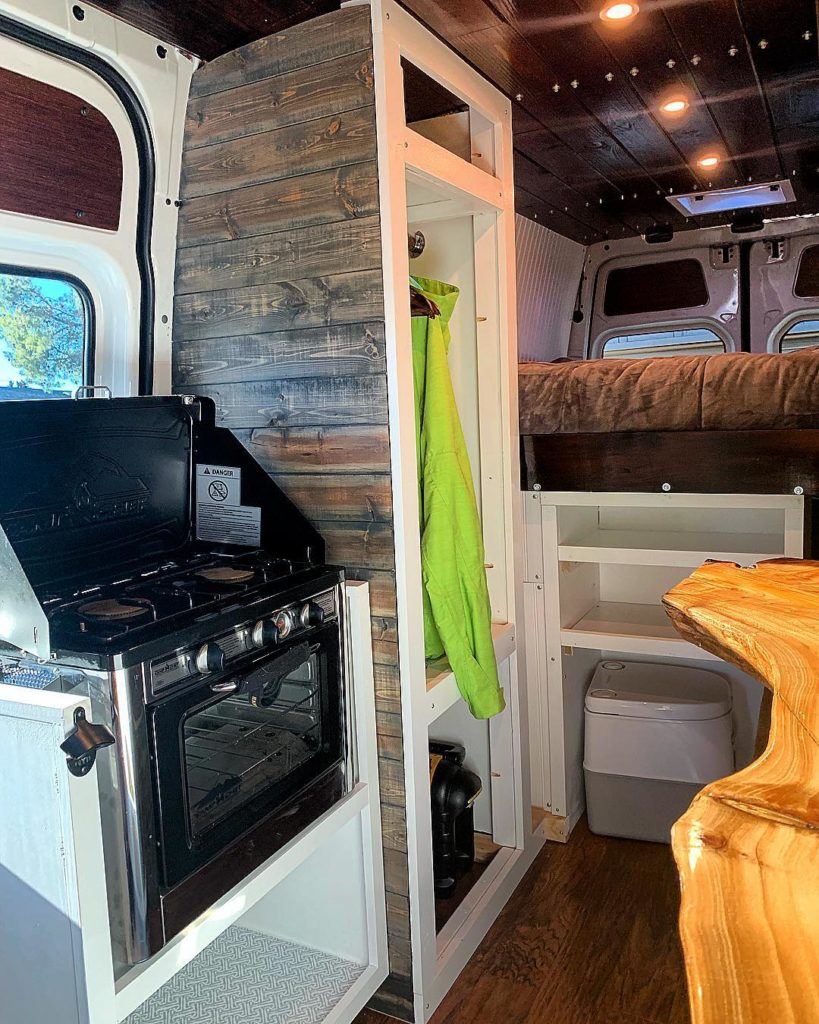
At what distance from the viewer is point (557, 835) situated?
9.02ft

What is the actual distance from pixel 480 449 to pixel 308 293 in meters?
0.76

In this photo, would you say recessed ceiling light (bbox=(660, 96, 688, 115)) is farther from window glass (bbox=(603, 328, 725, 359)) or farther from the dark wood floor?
the dark wood floor

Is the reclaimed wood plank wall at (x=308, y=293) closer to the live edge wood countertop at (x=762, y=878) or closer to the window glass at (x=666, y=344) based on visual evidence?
the live edge wood countertop at (x=762, y=878)

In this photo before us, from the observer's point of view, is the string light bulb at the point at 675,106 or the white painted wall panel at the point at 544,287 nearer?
the string light bulb at the point at 675,106

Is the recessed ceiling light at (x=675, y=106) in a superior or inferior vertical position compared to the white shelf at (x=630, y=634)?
superior

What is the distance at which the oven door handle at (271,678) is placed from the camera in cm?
155

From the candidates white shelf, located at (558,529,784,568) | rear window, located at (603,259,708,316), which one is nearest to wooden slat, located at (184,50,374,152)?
white shelf, located at (558,529,784,568)

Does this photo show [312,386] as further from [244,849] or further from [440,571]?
[244,849]

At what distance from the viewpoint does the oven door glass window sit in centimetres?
145

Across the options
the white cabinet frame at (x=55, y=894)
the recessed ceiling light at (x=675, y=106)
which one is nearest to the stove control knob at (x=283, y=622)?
the white cabinet frame at (x=55, y=894)

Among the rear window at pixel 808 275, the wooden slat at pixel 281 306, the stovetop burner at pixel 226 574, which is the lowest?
the stovetop burner at pixel 226 574

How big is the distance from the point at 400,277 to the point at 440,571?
0.71 m

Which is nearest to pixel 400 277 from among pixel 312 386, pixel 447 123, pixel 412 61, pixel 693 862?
pixel 312 386

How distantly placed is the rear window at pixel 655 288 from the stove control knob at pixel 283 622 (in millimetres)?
2980
